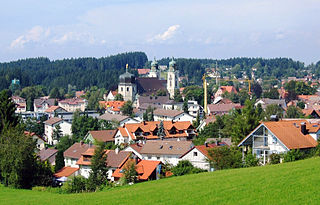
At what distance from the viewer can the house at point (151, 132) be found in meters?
58.1

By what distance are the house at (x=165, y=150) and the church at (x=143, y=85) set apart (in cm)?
7750

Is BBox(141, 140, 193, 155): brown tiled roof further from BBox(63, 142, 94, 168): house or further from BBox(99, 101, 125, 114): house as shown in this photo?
BBox(99, 101, 125, 114): house

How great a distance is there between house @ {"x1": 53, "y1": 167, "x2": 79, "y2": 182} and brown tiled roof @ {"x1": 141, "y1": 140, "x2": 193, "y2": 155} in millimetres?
6653

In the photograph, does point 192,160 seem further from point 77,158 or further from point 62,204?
point 62,204

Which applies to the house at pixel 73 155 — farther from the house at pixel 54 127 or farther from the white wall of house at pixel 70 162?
the house at pixel 54 127

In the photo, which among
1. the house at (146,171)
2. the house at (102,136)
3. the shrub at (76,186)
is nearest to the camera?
the shrub at (76,186)

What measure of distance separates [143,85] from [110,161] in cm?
9629

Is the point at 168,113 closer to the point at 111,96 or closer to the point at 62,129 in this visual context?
the point at 62,129

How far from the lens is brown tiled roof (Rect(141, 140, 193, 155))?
45438mm

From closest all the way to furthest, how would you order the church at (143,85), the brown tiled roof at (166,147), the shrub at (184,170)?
the shrub at (184,170)
the brown tiled roof at (166,147)
the church at (143,85)

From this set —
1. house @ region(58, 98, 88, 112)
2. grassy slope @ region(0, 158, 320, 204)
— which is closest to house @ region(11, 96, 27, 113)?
house @ region(58, 98, 88, 112)

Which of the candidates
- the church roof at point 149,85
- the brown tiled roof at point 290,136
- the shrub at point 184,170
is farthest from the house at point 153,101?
the brown tiled roof at point 290,136

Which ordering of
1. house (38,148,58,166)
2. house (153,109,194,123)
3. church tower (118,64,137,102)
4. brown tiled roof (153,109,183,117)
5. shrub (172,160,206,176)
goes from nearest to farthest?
shrub (172,160,206,176), house (38,148,58,166), house (153,109,194,123), brown tiled roof (153,109,183,117), church tower (118,64,137,102)

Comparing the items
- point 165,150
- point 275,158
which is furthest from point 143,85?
point 275,158
